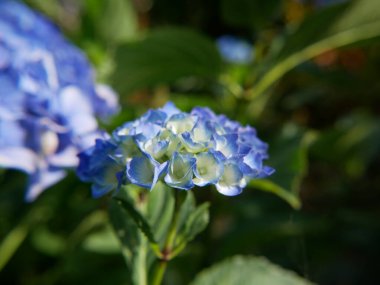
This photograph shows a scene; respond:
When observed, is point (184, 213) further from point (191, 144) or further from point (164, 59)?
point (164, 59)

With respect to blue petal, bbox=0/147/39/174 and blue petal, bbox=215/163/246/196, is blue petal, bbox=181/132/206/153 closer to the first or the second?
blue petal, bbox=215/163/246/196

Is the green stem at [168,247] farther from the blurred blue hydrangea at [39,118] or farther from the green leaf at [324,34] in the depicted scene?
the green leaf at [324,34]

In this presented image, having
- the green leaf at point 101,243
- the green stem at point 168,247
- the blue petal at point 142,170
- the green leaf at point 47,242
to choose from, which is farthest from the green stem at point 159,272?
the green leaf at point 47,242

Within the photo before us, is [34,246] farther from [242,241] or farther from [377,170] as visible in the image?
[377,170]

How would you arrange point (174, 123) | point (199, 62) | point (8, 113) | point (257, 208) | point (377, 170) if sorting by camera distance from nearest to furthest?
point (174, 123) → point (8, 113) → point (199, 62) → point (257, 208) → point (377, 170)

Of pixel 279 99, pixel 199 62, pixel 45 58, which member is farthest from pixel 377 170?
pixel 45 58

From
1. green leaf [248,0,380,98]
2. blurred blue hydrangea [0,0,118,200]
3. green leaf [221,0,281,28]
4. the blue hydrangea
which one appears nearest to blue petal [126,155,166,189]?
the blue hydrangea

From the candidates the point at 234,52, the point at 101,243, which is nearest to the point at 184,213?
the point at 101,243

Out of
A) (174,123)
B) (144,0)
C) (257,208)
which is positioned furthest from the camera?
(144,0)
